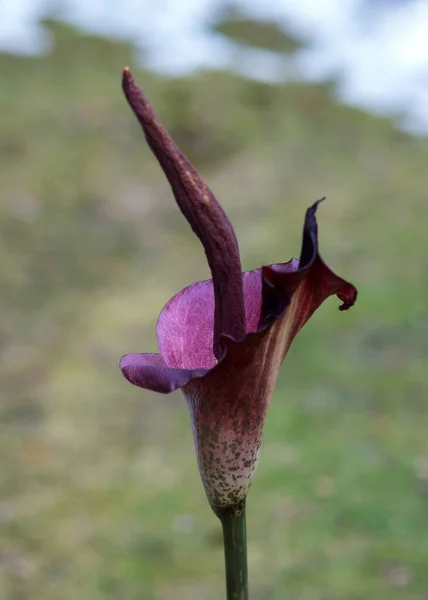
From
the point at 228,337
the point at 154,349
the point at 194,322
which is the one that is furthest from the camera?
the point at 154,349

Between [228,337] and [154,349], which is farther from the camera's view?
[154,349]

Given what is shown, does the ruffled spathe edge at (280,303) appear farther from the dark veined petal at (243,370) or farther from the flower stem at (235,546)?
the flower stem at (235,546)

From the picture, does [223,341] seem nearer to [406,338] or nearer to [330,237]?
[406,338]

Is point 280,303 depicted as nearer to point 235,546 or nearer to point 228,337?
point 228,337

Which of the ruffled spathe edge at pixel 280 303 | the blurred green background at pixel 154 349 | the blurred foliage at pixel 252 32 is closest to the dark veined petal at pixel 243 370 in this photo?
the ruffled spathe edge at pixel 280 303

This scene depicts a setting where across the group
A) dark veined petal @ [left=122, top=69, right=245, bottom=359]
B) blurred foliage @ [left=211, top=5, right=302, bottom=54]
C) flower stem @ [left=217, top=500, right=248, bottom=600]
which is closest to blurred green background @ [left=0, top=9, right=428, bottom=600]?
flower stem @ [left=217, top=500, right=248, bottom=600]

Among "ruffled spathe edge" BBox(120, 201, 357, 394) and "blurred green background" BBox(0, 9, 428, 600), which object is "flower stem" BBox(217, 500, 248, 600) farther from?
"blurred green background" BBox(0, 9, 428, 600)

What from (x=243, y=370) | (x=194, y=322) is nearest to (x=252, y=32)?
(x=194, y=322)
